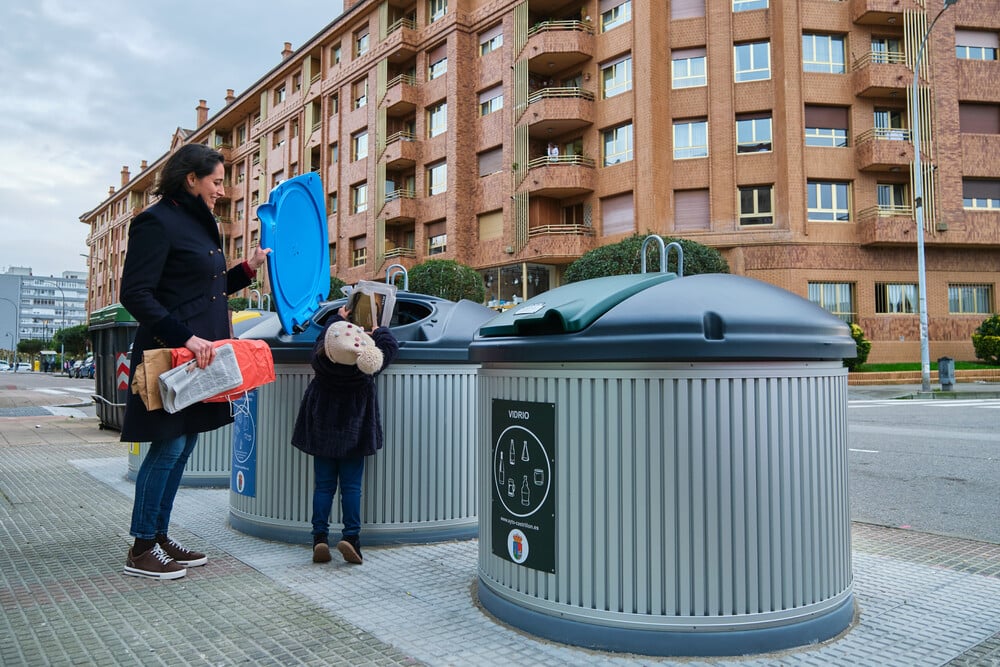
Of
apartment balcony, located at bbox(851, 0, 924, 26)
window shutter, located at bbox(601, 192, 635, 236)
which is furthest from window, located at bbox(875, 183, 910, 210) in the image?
window shutter, located at bbox(601, 192, 635, 236)

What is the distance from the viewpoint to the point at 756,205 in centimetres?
2636

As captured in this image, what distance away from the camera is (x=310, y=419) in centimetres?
407

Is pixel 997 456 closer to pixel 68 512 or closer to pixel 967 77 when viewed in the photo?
pixel 68 512

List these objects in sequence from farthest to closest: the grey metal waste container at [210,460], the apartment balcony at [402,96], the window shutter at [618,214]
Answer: the apartment balcony at [402,96] < the window shutter at [618,214] < the grey metal waste container at [210,460]

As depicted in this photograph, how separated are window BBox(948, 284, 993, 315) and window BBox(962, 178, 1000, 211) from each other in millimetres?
3055

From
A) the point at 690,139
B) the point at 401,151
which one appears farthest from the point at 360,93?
the point at 690,139

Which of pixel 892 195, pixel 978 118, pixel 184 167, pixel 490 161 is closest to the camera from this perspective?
pixel 184 167

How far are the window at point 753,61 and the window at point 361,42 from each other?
20022 mm

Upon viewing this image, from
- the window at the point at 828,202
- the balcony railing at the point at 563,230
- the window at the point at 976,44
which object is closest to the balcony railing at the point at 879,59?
the window at the point at 976,44

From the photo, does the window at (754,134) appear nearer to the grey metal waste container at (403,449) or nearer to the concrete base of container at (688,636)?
the grey metal waste container at (403,449)

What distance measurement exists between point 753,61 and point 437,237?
15.3 meters

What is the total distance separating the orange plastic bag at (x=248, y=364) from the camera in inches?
145

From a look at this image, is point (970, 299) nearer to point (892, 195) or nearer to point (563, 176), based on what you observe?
point (892, 195)

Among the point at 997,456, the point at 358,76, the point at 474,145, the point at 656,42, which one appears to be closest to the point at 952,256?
the point at 656,42
